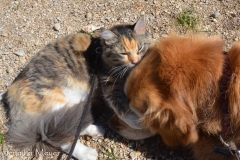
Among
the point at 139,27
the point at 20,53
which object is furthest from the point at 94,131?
the point at 20,53

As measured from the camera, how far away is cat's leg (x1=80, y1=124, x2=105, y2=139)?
9.94 feet

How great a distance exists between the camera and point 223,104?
179 centimetres

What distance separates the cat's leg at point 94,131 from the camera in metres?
3.03

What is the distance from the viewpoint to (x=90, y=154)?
2885mm

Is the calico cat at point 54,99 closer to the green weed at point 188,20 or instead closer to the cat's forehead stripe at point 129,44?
the cat's forehead stripe at point 129,44

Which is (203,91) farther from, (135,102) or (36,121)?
(36,121)

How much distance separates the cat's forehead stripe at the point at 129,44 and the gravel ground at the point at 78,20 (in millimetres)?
718

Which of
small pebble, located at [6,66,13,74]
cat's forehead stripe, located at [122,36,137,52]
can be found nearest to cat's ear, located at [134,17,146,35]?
cat's forehead stripe, located at [122,36,137,52]

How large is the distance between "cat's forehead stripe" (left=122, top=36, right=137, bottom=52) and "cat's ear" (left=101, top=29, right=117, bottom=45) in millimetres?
121

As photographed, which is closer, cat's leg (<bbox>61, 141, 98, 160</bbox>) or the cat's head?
cat's leg (<bbox>61, 141, 98, 160</bbox>)

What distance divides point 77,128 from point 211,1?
267cm

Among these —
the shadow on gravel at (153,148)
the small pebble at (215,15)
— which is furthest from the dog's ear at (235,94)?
the small pebble at (215,15)

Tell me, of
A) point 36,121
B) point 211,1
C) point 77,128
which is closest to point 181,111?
point 77,128

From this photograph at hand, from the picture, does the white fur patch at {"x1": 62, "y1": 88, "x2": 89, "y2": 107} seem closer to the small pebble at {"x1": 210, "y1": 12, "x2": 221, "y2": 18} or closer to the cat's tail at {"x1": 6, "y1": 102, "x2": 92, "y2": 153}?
the cat's tail at {"x1": 6, "y1": 102, "x2": 92, "y2": 153}
